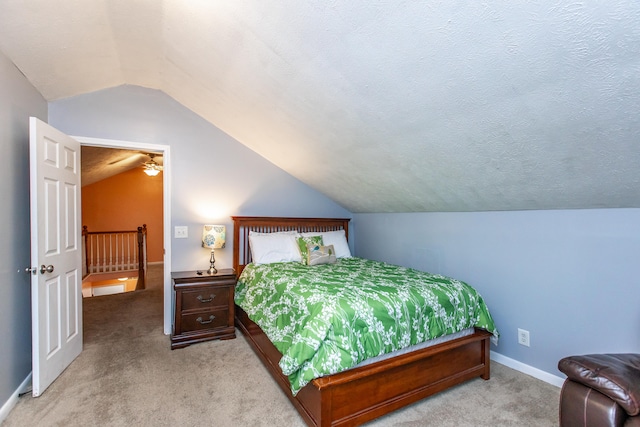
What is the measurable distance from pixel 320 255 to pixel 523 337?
1.95 meters

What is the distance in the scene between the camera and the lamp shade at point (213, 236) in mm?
3307

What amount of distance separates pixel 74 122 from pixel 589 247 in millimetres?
4442

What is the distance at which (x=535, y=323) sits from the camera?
2.43 m

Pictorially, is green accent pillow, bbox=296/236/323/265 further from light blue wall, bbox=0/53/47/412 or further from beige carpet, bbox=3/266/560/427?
light blue wall, bbox=0/53/47/412

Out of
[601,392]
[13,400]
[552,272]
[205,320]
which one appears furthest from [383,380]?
[13,400]

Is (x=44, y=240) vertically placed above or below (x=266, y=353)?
above

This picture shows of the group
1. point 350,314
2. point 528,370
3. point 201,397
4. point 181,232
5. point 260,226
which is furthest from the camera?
point 260,226

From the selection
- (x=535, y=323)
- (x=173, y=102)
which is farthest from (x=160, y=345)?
(x=535, y=323)

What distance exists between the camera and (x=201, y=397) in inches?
84.3

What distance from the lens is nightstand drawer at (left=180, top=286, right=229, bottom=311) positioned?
3.02 m

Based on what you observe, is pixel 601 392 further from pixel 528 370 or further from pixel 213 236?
pixel 213 236

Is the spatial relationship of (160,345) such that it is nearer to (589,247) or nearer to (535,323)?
(535,323)

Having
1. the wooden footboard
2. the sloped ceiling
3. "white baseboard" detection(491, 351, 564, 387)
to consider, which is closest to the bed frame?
the wooden footboard

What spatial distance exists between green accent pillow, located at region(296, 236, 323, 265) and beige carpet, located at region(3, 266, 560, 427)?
41.9 inches
